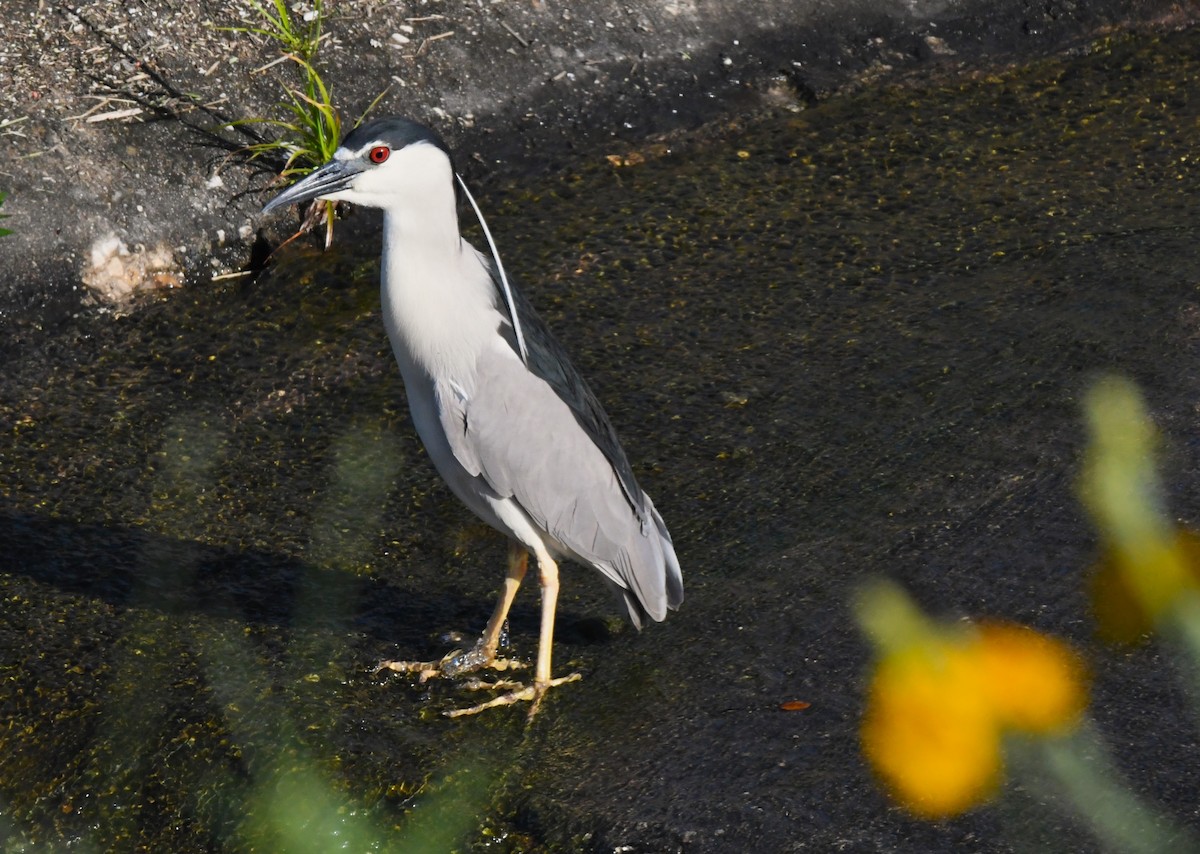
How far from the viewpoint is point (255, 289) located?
4629 millimetres

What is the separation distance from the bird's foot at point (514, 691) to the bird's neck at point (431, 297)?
27.7 inches

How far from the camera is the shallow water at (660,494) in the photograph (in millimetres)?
2861

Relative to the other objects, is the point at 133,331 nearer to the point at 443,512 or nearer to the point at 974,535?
the point at 443,512

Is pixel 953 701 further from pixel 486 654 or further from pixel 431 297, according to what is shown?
pixel 431 297

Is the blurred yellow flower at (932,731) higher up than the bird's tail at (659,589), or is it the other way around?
the bird's tail at (659,589)

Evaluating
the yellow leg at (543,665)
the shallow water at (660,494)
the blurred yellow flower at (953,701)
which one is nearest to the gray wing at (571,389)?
the yellow leg at (543,665)

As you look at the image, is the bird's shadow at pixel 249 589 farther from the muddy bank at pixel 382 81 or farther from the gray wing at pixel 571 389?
the muddy bank at pixel 382 81

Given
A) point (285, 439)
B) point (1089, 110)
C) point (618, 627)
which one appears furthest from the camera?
point (1089, 110)

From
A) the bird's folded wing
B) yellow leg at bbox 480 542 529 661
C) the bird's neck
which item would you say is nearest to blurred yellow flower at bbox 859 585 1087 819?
the bird's folded wing

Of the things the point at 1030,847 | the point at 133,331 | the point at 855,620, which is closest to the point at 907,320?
the point at 855,620

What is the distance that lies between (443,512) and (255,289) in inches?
51.9

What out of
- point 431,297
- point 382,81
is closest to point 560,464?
point 431,297

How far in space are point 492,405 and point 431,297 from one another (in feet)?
0.89

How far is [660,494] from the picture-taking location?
3.76 m
